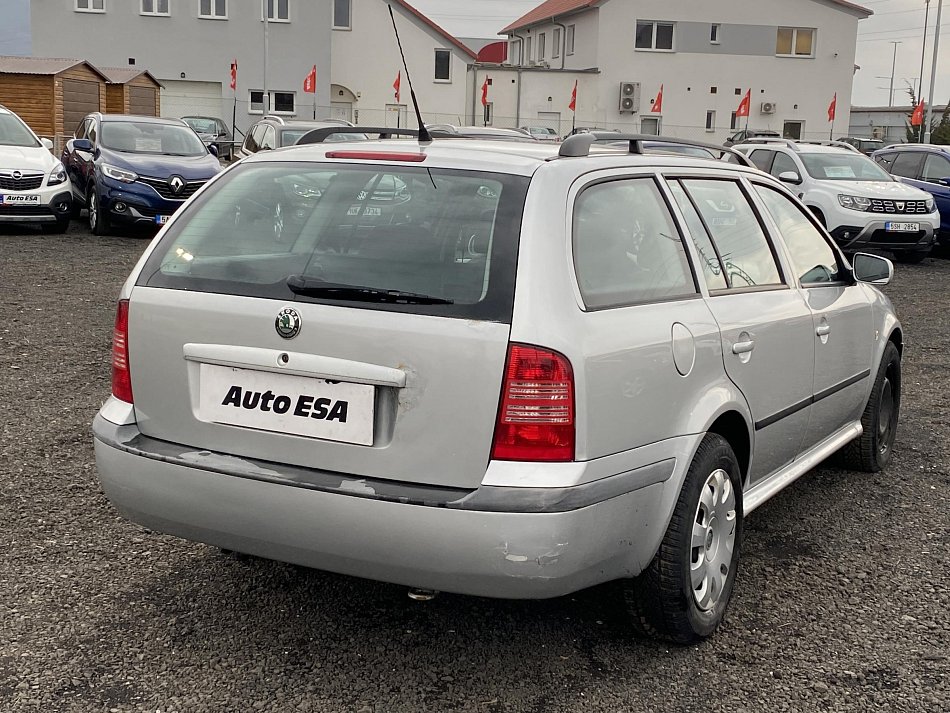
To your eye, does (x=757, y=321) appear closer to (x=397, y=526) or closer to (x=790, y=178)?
(x=397, y=526)

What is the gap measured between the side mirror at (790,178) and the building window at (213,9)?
116 feet

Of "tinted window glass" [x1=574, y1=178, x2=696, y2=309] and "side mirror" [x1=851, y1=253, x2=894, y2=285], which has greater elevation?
"tinted window glass" [x1=574, y1=178, x2=696, y2=309]

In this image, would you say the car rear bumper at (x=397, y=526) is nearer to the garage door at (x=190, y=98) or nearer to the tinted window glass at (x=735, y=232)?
the tinted window glass at (x=735, y=232)

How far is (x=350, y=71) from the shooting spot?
4931cm

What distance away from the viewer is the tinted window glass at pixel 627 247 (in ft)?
10.6

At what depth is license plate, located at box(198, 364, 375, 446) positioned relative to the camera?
3066 mm

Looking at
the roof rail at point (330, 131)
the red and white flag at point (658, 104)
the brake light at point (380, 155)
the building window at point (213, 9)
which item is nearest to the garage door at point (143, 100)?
the building window at point (213, 9)

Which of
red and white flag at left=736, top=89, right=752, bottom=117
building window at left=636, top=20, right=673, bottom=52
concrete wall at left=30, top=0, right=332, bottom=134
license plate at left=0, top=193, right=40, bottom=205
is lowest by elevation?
license plate at left=0, top=193, right=40, bottom=205

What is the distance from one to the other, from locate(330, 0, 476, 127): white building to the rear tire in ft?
145

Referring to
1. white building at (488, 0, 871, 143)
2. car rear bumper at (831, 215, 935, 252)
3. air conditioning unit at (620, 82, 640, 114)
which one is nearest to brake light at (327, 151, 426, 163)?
car rear bumper at (831, 215, 935, 252)

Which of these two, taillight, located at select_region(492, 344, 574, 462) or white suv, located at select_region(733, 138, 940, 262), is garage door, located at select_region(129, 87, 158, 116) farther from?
taillight, located at select_region(492, 344, 574, 462)

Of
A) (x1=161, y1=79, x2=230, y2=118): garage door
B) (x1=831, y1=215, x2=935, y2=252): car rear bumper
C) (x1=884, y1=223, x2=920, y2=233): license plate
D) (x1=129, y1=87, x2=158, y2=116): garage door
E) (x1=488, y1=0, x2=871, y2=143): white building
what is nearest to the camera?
(x1=831, y1=215, x2=935, y2=252): car rear bumper

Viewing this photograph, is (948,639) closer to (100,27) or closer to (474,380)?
(474,380)

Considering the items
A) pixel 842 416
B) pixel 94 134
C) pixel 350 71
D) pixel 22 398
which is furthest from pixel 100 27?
pixel 842 416
